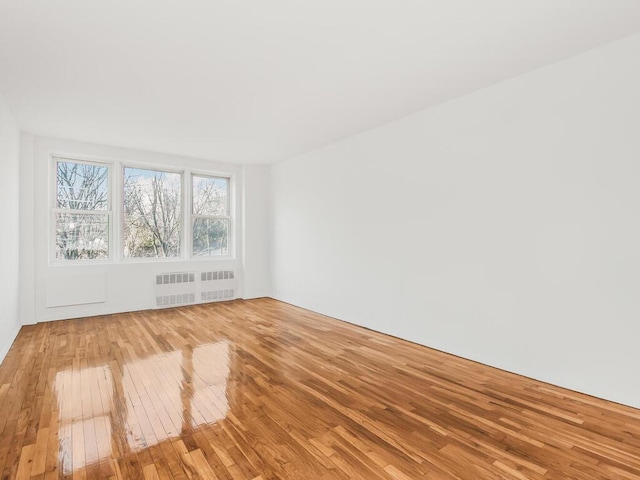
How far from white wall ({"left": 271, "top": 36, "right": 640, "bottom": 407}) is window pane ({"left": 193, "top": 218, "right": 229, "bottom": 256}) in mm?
3196

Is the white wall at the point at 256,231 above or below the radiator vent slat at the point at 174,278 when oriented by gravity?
above

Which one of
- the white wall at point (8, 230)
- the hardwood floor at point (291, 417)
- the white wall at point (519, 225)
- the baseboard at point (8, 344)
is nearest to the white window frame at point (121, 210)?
the white wall at point (8, 230)

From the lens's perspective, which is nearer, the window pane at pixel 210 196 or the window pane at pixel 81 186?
the window pane at pixel 81 186

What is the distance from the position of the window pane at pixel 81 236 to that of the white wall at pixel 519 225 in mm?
4223

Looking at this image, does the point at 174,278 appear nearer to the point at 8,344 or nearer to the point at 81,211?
the point at 81,211

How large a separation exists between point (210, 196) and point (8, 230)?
129 inches

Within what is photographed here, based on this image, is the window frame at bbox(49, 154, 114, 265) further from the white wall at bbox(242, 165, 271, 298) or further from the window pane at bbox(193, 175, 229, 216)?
the white wall at bbox(242, 165, 271, 298)

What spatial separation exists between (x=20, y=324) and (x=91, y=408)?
343 cm

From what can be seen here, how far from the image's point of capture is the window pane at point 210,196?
6.63m

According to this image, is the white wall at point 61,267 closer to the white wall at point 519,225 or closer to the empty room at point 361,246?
the empty room at point 361,246

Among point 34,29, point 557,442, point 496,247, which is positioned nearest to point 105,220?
point 34,29

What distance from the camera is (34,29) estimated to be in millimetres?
2438

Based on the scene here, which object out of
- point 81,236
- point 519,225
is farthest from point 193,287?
point 519,225

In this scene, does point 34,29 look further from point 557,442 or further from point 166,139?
point 557,442
